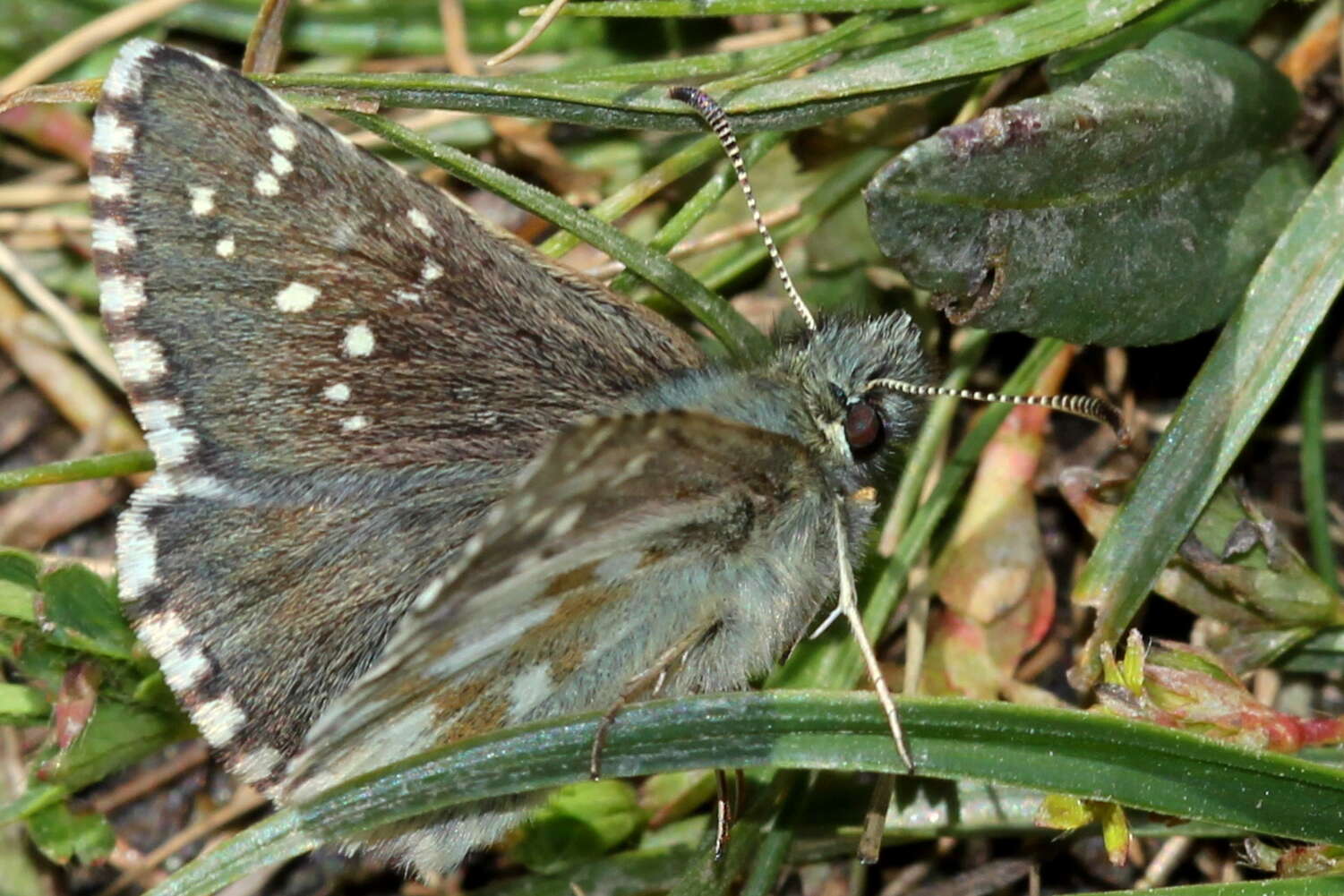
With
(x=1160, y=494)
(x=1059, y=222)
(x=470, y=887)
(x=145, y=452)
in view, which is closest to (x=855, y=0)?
(x=1059, y=222)

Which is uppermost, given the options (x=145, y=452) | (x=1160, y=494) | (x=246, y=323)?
(x=246, y=323)

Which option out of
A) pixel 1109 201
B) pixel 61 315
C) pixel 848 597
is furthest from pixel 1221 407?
pixel 61 315

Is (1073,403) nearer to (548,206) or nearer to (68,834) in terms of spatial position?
(548,206)

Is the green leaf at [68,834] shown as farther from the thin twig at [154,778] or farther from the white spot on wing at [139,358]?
the white spot on wing at [139,358]

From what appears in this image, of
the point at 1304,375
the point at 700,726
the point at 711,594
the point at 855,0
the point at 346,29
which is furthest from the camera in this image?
the point at 346,29

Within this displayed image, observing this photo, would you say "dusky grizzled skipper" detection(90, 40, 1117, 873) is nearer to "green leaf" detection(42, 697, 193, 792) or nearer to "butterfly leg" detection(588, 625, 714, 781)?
"butterfly leg" detection(588, 625, 714, 781)

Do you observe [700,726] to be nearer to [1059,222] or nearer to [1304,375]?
[1059,222]
